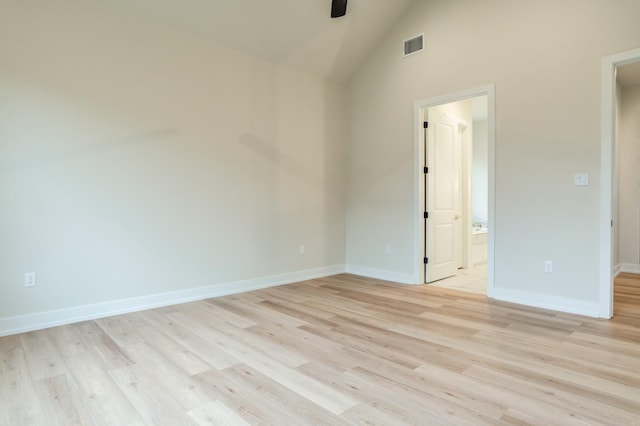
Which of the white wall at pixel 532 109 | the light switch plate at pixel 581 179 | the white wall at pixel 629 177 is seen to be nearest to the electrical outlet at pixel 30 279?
the white wall at pixel 532 109

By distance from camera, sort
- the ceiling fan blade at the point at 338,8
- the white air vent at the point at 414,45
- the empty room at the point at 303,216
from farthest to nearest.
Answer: the white air vent at the point at 414,45, the ceiling fan blade at the point at 338,8, the empty room at the point at 303,216

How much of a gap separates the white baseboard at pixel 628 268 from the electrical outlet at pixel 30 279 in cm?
725

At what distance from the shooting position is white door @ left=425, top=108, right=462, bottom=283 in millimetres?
4797

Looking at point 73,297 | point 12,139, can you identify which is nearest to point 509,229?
point 73,297

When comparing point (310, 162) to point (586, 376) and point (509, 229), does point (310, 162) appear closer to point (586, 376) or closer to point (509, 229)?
point (509, 229)

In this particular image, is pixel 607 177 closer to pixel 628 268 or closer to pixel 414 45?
pixel 414 45

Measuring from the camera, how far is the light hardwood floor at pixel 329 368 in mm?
1835

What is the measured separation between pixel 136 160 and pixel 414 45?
11.8ft

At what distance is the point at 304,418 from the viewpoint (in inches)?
70.3

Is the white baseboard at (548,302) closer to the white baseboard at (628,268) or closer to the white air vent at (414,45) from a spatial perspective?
the white baseboard at (628,268)

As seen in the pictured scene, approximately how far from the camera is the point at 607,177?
324 cm

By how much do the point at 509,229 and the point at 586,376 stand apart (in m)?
1.91

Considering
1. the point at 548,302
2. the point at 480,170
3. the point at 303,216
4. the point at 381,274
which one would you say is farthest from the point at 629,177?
the point at 303,216

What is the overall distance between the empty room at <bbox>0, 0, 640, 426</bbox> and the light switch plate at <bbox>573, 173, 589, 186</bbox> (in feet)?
0.08
